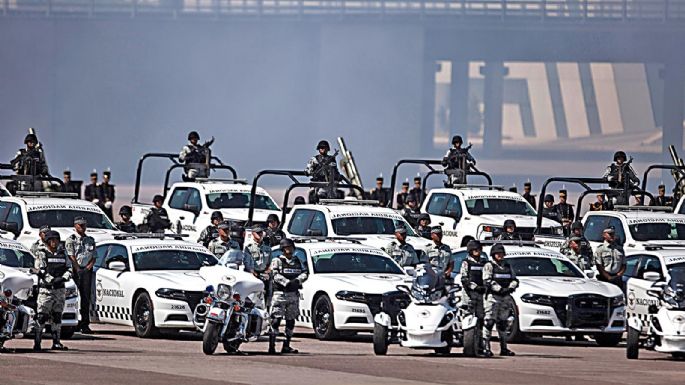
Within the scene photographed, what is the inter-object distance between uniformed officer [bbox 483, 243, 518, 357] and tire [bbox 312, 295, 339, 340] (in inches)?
104

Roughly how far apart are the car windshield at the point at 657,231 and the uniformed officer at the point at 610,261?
335cm

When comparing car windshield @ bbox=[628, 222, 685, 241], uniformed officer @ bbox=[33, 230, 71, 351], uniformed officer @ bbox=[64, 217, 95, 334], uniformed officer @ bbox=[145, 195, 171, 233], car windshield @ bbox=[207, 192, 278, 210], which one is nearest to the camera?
uniformed officer @ bbox=[33, 230, 71, 351]

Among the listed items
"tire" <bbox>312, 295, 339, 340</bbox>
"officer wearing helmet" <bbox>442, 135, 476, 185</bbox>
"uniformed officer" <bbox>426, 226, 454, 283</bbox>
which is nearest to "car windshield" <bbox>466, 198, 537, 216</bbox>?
"officer wearing helmet" <bbox>442, 135, 476, 185</bbox>

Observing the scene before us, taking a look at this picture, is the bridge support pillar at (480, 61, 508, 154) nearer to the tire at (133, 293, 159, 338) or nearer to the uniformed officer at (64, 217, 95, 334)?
the uniformed officer at (64, 217, 95, 334)

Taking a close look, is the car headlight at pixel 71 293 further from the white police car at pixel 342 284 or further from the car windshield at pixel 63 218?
the car windshield at pixel 63 218

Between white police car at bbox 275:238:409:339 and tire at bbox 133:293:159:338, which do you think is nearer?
tire at bbox 133:293:159:338

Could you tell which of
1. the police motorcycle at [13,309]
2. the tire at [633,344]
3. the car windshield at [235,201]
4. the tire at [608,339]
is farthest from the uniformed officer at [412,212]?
the police motorcycle at [13,309]

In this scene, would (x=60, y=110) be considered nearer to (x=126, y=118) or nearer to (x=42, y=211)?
(x=126, y=118)

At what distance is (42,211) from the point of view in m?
29.9

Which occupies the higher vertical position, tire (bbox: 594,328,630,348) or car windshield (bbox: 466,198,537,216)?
car windshield (bbox: 466,198,537,216)

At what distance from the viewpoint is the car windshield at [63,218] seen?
29672mm

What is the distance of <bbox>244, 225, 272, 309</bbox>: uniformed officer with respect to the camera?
2334 cm

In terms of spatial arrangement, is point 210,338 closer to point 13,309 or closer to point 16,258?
point 13,309

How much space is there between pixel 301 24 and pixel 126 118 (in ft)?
39.7
